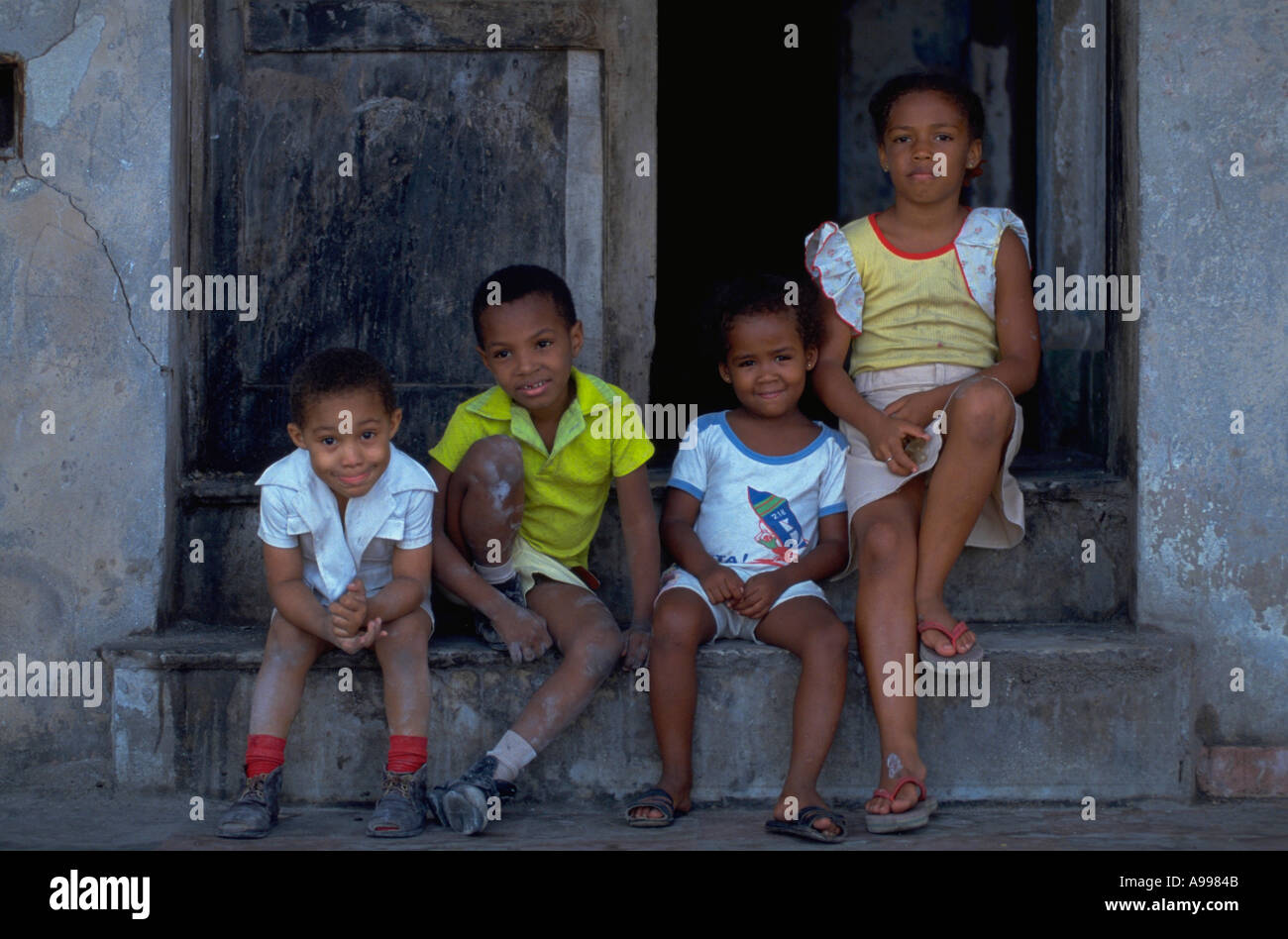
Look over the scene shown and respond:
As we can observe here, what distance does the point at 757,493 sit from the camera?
3.37m

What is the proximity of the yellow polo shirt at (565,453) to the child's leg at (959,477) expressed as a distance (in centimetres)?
69

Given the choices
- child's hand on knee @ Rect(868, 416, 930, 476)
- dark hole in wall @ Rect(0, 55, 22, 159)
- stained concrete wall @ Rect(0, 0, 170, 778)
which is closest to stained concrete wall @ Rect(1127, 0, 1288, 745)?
child's hand on knee @ Rect(868, 416, 930, 476)

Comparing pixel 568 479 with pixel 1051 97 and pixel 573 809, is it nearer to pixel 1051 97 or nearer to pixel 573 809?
pixel 573 809

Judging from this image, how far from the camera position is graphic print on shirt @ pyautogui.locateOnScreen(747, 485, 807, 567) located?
10.9ft

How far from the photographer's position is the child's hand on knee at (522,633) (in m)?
3.16

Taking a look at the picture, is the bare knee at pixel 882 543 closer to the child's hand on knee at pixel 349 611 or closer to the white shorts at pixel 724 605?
the white shorts at pixel 724 605

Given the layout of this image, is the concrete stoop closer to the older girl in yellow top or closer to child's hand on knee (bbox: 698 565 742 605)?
child's hand on knee (bbox: 698 565 742 605)

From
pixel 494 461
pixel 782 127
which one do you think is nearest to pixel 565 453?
Result: pixel 494 461

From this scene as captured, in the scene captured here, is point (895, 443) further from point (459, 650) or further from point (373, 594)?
point (373, 594)

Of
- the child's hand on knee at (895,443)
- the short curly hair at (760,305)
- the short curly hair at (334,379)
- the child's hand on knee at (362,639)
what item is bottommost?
the child's hand on knee at (362,639)

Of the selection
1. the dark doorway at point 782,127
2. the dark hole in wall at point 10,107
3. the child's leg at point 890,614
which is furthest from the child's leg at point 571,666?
the dark hole in wall at point 10,107

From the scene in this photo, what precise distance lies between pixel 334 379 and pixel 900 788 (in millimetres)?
1459

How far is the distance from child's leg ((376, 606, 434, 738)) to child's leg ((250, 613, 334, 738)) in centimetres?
16

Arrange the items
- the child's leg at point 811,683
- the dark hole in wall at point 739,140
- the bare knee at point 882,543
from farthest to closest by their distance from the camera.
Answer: the dark hole in wall at point 739,140 → the bare knee at point 882,543 → the child's leg at point 811,683
